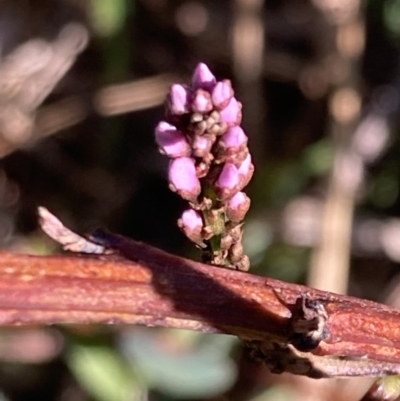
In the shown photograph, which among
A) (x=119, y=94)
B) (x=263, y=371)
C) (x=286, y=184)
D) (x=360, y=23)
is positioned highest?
(x=360, y=23)

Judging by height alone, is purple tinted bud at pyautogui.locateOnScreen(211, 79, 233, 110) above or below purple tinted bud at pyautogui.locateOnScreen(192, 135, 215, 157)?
above

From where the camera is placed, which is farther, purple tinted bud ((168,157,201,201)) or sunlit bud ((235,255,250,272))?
sunlit bud ((235,255,250,272))

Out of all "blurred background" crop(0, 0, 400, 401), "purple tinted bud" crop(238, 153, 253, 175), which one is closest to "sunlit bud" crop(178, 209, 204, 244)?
"purple tinted bud" crop(238, 153, 253, 175)

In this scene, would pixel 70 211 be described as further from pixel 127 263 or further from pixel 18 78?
pixel 127 263

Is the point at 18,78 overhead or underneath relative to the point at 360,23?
underneath

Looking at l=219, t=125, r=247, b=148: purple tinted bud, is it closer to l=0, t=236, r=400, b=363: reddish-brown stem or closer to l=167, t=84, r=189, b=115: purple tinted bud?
l=167, t=84, r=189, b=115: purple tinted bud

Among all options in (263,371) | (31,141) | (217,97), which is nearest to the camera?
(217,97)

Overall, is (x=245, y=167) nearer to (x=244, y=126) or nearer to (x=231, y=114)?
(x=231, y=114)

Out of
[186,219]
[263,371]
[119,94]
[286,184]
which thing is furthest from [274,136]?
[186,219]
